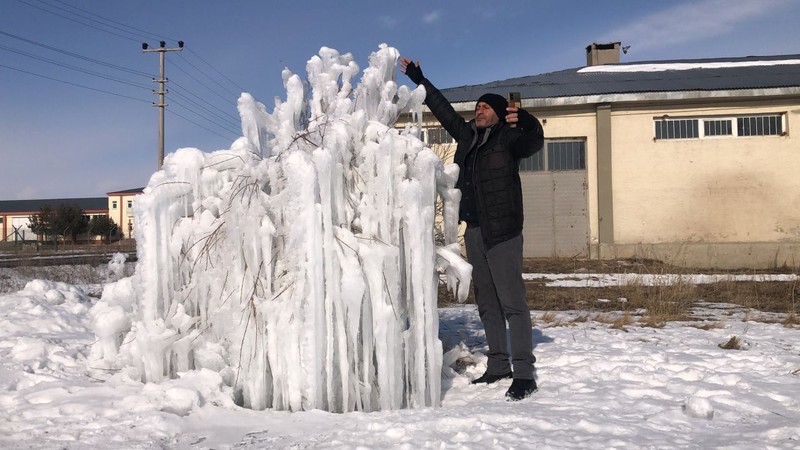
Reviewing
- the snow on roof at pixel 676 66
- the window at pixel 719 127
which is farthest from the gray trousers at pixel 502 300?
the snow on roof at pixel 676 66

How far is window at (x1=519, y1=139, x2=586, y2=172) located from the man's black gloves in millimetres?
9985

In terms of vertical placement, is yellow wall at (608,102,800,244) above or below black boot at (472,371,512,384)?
above

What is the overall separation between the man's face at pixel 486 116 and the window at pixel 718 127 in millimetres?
11036

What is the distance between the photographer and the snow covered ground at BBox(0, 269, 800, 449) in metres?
2.02

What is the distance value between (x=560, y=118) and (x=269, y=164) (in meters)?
11.3

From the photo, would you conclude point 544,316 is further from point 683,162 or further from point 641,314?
point 683,162

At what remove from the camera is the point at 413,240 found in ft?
8.34

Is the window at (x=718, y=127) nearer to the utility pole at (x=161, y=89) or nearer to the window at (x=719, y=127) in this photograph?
the window at (x=719, y=127)

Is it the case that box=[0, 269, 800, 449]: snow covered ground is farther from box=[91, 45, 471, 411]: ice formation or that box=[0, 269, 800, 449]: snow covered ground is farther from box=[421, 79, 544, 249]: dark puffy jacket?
box=[421, 79, 544, 249]: dark puffy jacket

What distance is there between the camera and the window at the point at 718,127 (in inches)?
492

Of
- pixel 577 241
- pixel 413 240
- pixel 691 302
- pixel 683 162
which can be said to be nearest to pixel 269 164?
pixel 413 240

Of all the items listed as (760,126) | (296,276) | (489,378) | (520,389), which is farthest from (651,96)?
(296,276)

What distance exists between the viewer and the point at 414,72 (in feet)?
10.9

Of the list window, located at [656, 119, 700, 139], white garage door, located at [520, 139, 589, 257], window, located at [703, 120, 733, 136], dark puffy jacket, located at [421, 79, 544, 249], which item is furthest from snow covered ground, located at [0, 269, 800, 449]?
window, located at [703, 120, 733, 136]
